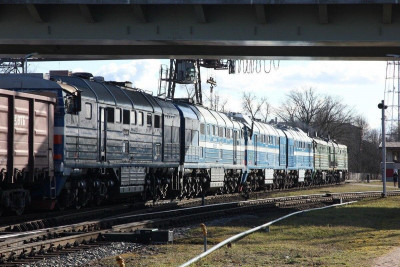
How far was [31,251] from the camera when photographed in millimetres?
16000

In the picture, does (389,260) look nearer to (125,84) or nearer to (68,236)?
(68,236)

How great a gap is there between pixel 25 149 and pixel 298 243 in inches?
300

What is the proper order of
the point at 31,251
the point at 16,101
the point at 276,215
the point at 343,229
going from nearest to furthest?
the point at 31,251
the point at 16,101
the point at 343,229
the point at 276,215

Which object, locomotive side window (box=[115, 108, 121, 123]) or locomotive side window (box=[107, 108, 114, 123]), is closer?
locomotive side window (box=[107, 108, 114, 123])

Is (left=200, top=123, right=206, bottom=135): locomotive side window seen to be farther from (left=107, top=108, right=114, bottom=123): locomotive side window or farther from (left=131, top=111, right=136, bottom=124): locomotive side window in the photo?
(left=107, top=108, right=114, bottom=123): locomotive side window

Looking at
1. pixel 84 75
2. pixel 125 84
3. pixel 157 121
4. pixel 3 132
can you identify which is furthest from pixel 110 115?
pixel 3 132

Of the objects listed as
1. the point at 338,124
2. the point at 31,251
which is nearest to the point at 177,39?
the point at 31,251

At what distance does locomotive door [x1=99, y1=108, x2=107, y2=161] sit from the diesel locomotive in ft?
0.11

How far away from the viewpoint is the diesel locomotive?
72.7ft

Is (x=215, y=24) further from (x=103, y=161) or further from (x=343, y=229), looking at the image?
(x=343, y=229)

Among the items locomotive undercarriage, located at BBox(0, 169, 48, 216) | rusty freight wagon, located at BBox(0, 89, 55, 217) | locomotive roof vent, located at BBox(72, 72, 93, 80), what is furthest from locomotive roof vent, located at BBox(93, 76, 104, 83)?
locomotive undercarriage, located at BBox(0, 169, 48, 216)

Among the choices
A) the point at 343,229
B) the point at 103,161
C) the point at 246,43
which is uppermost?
the point at 246,43

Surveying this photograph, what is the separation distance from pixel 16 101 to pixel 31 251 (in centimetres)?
617

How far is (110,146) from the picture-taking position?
27.4 metres
